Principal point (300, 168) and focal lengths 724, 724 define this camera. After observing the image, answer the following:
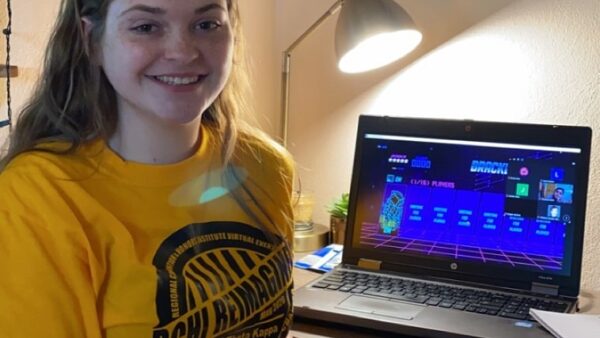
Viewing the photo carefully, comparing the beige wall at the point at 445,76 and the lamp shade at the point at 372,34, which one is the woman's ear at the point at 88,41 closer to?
the lamp shade at the point at 372,34

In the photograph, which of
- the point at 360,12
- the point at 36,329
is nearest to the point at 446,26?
the point at 360,12

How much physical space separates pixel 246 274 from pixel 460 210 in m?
0.56

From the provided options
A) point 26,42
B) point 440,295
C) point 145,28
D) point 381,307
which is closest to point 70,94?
point 145,28

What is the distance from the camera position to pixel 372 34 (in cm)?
147

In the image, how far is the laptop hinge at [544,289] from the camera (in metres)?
1.34

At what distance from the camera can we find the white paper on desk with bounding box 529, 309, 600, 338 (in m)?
1.14

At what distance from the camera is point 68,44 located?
97 cm

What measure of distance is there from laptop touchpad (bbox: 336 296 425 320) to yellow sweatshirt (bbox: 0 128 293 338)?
0.62 ft

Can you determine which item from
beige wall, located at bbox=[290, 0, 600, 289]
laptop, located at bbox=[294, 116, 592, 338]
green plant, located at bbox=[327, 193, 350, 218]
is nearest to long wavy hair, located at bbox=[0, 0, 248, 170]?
laptop, located at bbox=[294, 116, 592, 338]

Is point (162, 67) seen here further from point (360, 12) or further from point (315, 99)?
point (315, 99)

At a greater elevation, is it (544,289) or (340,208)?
(340,208)

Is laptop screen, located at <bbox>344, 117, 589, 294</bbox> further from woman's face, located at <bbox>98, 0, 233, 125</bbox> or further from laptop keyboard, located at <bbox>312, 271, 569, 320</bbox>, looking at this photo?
woman's face, located at <bbox>98, 0, 233, 125</bbox>

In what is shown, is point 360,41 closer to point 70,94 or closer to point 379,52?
point 379,52

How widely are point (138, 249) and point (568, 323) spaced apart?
0.70 metres
